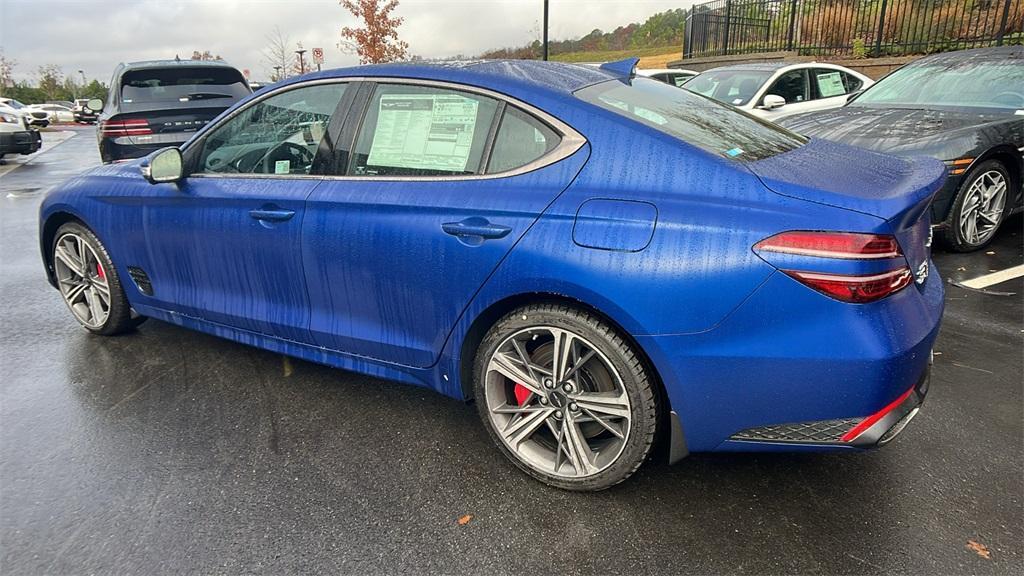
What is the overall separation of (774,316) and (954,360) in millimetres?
2220

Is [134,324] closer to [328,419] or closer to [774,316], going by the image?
[328,419]

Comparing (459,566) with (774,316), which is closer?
(774,316)

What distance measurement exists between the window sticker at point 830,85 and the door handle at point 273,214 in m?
8.35

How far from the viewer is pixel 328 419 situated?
3.12m

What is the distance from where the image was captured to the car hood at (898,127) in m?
4.97

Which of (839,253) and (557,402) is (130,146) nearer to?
(557,402)

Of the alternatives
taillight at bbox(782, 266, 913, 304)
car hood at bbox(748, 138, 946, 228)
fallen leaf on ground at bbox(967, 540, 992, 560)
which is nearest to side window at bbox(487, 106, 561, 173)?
car hood at bbox(748, 138, 946, 228)

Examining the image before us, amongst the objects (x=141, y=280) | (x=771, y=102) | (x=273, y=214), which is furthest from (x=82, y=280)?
(x=771, y=102)

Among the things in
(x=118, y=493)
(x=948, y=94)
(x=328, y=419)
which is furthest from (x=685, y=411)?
(x=948, y=94)

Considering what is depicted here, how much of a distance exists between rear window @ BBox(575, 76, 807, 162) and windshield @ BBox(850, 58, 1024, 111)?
12.7 feet

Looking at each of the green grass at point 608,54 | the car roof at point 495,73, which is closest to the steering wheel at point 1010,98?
the car roof at point 495,73

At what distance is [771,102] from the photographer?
773cm

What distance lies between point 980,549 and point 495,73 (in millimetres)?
2442

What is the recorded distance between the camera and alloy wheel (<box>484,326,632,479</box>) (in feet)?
7.80
